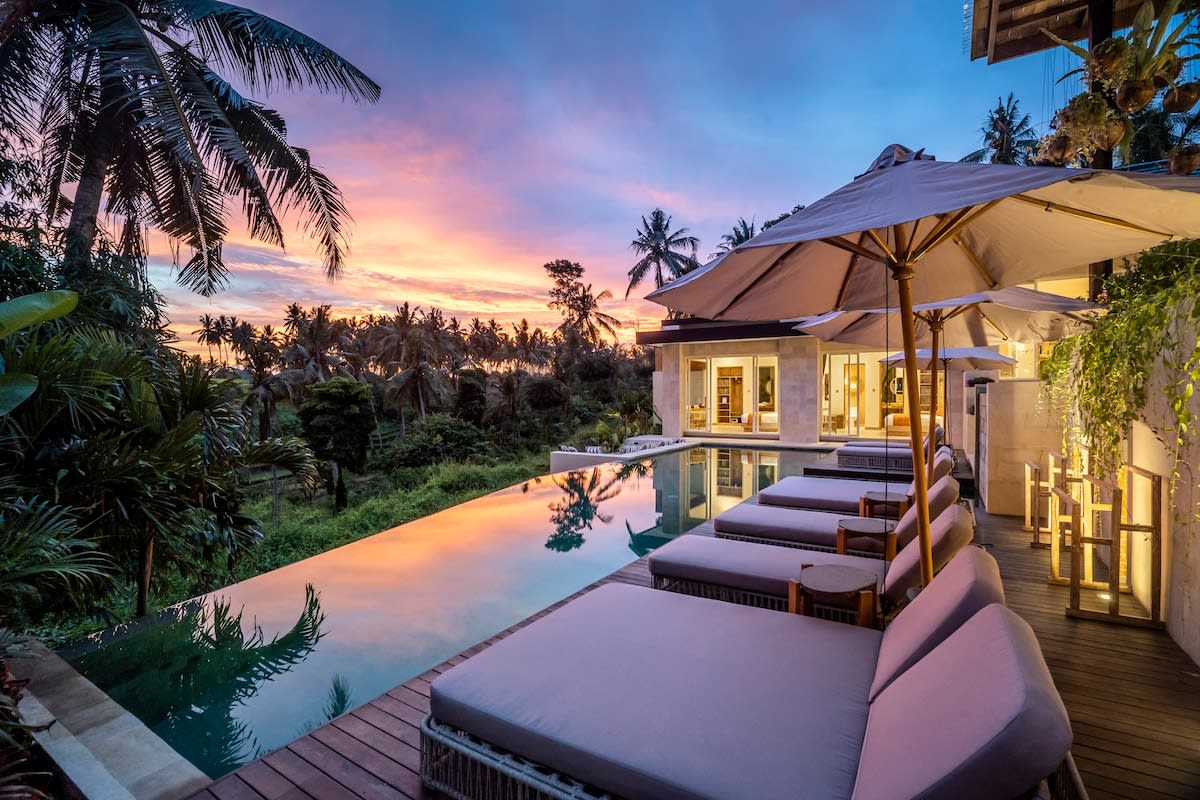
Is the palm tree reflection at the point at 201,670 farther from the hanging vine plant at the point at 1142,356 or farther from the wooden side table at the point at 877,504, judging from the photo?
the hanging vine plant at the point at 1142,356

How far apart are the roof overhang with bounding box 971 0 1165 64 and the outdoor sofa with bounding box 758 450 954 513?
4.50 metres

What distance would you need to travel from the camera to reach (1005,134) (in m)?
27.8

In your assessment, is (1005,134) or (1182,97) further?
(1005,134)

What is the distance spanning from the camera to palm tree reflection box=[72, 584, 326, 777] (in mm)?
3238

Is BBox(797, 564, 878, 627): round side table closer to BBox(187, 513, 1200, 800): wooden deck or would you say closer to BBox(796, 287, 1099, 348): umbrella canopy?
BBox(187, 513, 1200, 800): wooden deck

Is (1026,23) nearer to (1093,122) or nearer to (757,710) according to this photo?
(1093,122)

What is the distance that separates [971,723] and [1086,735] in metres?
1.96

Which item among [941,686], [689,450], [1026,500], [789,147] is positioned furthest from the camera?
[789,147]

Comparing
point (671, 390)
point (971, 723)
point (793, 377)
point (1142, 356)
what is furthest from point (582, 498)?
point (793, 377)

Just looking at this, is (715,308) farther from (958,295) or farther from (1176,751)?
(1176,751)

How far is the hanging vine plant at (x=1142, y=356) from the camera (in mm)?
2750

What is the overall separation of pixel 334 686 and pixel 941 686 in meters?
3.76

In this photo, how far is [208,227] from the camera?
7.41 meters

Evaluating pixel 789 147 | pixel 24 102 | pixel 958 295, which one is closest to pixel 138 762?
pixel 958 295
